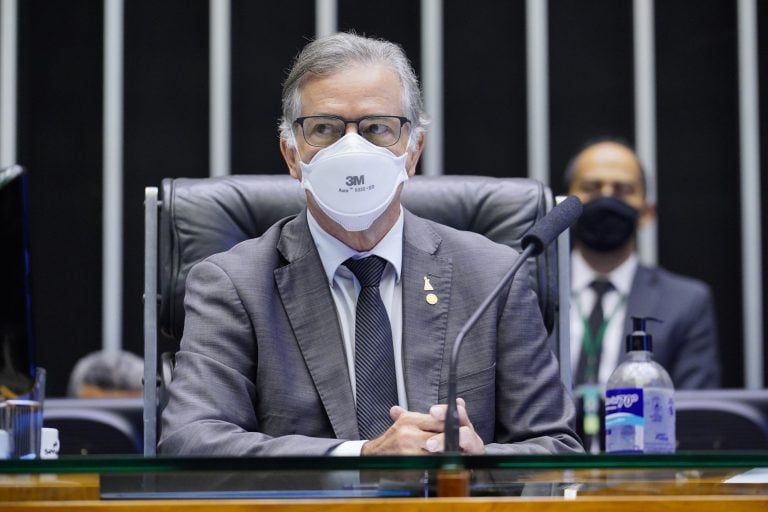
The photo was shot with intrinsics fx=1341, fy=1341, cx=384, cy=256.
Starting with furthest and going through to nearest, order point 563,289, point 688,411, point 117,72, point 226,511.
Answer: point 117,72 < point 688,411 < point 563,289 < point 226,511

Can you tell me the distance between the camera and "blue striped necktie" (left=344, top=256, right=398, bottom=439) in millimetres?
2305

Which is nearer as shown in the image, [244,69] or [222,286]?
[222,286]

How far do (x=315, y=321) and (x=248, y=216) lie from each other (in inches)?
13.5

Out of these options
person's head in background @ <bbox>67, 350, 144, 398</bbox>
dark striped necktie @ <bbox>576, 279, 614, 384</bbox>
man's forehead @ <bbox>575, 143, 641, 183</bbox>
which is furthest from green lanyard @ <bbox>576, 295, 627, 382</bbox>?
person's head in background @ <bbox>67, 350, 144, 398</bbox>

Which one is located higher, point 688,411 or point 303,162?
point 303,162

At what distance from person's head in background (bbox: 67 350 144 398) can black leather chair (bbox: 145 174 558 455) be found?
1.67 metres

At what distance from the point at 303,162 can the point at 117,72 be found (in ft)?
10.3

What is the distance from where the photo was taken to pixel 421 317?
240 cm

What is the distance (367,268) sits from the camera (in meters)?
2.43

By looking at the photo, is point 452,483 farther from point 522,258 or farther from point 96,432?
point 96,432

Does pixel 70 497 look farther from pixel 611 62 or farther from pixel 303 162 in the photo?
pixel 611 62

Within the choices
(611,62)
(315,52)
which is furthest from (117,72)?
(315,52)

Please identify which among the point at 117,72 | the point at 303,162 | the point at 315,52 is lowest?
the point at 303,162

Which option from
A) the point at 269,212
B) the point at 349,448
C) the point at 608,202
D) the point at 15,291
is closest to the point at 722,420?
the point at 269,212
